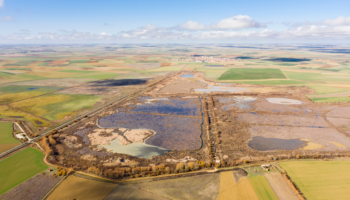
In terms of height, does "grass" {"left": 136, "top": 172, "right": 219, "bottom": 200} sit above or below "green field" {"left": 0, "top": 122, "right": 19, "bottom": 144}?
below

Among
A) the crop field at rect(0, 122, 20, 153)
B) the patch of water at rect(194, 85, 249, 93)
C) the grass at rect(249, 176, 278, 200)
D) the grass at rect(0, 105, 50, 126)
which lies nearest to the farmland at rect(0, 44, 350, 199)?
the grass at rect(249, 176, 278, 200)

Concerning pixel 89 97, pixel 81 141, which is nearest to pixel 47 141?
pixel 81 141

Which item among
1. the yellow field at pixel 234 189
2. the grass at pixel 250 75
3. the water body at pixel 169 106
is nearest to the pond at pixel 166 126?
the water body at pixel 169 106

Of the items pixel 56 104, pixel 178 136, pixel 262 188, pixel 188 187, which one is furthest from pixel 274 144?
pixel 56 104

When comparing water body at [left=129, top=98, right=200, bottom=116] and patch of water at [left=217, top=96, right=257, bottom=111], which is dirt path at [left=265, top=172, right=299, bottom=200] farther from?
patch of water at [left=217, top=96, right=257, bottom=111]

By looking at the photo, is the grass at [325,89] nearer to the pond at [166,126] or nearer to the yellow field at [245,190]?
the pond at [166,126]

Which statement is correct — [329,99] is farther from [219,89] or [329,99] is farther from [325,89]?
[219,89]
